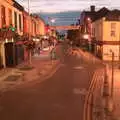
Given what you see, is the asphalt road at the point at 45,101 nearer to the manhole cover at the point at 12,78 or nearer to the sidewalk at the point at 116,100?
the sidewalk at the point at 116,100

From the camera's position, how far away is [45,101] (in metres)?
18.8

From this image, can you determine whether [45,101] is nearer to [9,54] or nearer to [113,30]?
[9,54]

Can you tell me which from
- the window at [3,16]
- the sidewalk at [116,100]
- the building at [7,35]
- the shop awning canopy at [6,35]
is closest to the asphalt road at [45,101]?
the sidewalk at [116,100]

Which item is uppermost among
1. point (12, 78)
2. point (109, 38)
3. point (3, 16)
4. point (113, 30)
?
point (3, 16)

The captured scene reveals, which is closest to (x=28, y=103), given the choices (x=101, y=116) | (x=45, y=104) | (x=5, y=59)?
(x=45, y=104)

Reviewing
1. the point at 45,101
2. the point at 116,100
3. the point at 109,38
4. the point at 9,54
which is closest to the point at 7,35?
the point at 9,54

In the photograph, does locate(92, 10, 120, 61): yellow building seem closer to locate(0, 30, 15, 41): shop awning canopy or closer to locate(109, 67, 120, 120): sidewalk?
locate(0, 30, 15, 41): shop awning canopy

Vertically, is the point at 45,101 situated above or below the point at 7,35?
below

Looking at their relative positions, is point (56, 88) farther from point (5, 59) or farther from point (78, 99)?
point (5, 59)

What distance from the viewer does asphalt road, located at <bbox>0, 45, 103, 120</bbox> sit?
15.8 m

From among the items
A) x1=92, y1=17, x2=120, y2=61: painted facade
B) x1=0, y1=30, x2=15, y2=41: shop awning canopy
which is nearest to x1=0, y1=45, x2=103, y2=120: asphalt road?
x1=0, y1=30, x2=15, y2=41: shop awning canopy

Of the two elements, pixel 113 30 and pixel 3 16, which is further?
pixel 113 30

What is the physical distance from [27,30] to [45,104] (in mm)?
33226

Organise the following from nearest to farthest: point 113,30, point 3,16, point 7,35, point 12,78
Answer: point 12,78 → point 7,35 → point 3,16 → point 113,30
